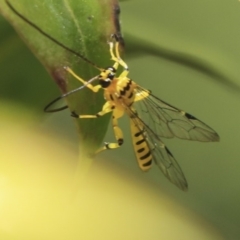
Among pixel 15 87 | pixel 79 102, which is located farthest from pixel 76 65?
pixel 15 87

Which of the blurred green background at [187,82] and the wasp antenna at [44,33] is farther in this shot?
the blurred green background at [187,82]

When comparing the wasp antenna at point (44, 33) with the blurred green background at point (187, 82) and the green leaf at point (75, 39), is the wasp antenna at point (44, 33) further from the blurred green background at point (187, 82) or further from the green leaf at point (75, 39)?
the blurred green background at point (187, 82)

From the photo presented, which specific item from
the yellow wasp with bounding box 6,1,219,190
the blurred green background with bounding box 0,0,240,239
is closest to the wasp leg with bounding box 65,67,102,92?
the yellow wasp with bounding box 6,1,219,190

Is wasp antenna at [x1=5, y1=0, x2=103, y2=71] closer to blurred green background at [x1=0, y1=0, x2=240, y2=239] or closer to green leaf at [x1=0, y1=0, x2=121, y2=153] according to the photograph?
green leaf at [x1=0, y1=0, x2=121, y2=153]

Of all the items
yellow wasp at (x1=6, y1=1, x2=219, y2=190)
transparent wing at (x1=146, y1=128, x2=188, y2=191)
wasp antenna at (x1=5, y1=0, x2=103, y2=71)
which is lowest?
transparent wing at (x1=146, y1=128, x2=188, y2=191)

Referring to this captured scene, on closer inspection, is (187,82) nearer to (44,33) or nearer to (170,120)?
(170,120)

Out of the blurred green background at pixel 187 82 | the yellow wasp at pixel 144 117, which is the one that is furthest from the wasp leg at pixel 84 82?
the blurred green background at pixel 187 82

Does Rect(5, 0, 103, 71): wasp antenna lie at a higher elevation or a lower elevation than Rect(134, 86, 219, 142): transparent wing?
higher
